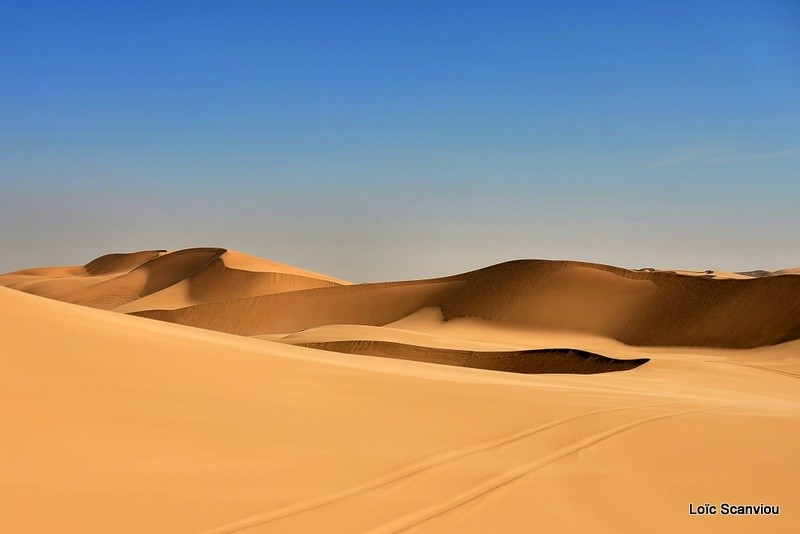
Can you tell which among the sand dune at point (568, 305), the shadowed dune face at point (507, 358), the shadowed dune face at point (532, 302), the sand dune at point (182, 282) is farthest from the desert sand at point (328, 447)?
A: the sand dune at point (182, 282)

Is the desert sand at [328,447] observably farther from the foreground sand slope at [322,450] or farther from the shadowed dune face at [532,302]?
the shadowed dune face at [532,302]

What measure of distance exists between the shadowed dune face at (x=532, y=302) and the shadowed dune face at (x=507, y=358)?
15.6m

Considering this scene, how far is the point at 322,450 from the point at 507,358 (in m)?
23.9

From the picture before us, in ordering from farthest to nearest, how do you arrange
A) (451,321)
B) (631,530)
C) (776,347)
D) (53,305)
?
(451,321) → (776,347) → (53,305) → (631,530)

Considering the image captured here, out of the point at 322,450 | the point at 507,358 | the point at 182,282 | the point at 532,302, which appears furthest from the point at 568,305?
the point at 322,450

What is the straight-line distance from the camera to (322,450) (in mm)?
7098

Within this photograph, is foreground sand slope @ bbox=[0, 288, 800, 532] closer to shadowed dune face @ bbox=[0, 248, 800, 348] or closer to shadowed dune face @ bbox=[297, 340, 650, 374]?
shadowed dune face @ bbox=[297, 340, 650, 374]

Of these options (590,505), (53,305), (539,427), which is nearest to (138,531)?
(590,505)

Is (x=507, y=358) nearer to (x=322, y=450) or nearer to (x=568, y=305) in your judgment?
(x=568, y=305)

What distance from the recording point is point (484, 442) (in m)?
7.78

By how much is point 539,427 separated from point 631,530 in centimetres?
328

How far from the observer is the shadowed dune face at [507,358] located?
92.8 feet

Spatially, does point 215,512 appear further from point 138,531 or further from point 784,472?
point 784,472

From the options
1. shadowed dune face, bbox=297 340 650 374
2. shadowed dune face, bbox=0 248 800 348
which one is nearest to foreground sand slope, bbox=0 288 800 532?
shadowed dune face, bbox=297 340 650 374
